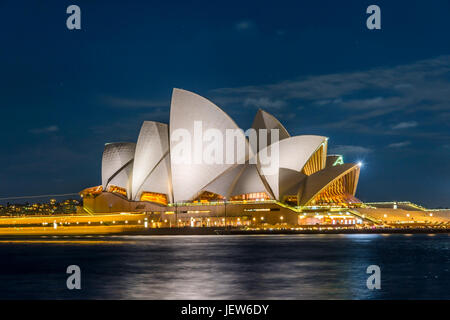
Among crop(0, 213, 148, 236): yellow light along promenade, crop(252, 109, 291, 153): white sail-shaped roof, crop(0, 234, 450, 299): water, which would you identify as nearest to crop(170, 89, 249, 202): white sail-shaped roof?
crop(252, 109, 291, 153): white sail-shaped roof

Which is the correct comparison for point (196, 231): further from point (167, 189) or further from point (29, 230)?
point (29, 230)

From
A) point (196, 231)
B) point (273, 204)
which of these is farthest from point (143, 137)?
point (273, 204)

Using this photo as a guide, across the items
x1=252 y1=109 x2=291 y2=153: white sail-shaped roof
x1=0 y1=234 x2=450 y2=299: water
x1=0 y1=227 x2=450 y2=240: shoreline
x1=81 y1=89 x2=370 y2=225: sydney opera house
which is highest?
x1=252 y1=109 x2=291 y2=153: white sail-shaped roof

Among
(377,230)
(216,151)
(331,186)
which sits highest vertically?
(216,151)

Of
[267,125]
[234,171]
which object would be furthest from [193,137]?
[267,125]

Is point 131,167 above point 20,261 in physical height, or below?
above

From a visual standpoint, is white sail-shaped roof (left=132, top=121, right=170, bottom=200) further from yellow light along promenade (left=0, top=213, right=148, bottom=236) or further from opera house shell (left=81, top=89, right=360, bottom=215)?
yellow light along promenade (left=0, top=213, right=148, bottom=236)
